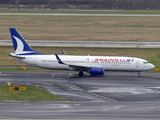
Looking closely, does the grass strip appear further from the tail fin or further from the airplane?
the tail fin

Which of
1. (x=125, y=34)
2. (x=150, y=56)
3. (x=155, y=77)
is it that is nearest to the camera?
(x=155, y=77)

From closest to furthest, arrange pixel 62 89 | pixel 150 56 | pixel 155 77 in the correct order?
pixel 62 89
pixel 155 77
pixel 150 56

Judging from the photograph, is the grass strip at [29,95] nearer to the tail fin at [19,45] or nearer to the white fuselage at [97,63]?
the white fuselage at [97,63]

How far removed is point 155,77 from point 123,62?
520cm

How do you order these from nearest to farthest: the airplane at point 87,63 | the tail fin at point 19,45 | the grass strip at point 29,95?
the grass strip at point 29,95, the airplane at point 87,63, the tail fin at point 19,45

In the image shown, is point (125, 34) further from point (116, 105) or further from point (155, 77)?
point (116, 105)

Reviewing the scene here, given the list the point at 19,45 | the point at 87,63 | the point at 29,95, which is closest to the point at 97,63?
the point at 87,63

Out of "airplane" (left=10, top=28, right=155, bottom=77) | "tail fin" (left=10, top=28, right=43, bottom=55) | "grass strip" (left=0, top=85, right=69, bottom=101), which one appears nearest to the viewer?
"grass strip" (left=0, top=85, right=69, bottom=101)

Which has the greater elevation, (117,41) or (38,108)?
(117,41)

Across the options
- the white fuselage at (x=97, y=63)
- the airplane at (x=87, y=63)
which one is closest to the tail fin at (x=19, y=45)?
the airplane at (x=87, y=63)

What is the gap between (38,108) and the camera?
32.5 m

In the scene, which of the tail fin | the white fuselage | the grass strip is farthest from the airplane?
the grass strip

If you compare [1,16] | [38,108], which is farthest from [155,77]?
[1,16]

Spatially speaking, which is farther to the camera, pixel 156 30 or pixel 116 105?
pixel 156 30
